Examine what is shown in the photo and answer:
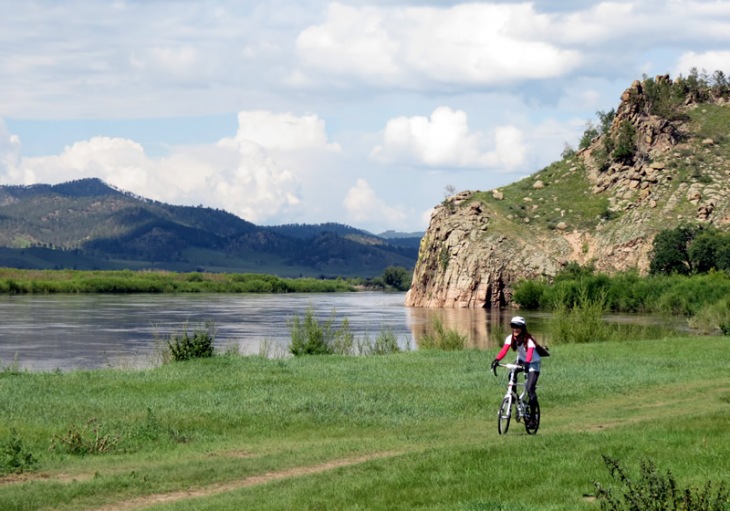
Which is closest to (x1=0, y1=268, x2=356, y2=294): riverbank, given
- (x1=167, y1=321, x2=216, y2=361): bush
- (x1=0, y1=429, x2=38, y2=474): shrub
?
(x1=167, y1=321, x2=216, y2=361): bush

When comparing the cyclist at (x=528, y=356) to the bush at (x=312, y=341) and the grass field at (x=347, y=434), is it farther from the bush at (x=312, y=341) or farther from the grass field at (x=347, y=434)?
the bush at (x=312, y=341)

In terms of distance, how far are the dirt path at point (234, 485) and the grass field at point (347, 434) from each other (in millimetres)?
60

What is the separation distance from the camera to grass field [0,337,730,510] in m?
13.6

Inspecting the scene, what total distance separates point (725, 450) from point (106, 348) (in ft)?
133

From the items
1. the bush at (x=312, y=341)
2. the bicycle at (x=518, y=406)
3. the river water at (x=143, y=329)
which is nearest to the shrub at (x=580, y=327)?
the river water at (x=143, y=329)

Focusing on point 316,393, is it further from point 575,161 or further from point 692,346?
point 575,161

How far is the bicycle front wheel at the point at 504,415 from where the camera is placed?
18.4 meters

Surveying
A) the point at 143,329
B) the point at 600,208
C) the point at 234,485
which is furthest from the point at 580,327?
the point at 600,208

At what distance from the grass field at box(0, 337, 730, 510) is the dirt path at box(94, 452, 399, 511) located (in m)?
0.06

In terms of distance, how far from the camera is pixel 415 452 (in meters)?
16.3

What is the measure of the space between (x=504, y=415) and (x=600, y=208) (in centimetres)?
9538

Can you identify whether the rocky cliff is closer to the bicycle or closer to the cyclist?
the bicycle

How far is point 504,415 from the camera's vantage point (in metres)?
18.6

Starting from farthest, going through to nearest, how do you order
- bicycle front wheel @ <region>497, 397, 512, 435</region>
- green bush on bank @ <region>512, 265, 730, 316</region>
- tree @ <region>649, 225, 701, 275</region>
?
tree @ <region>649, 225, 701, 275</region> < green bush on bank @ <region>512, 265, 730, 316</region> < bicycle front wheel @ <region>497, 397, 512, 435</region>
